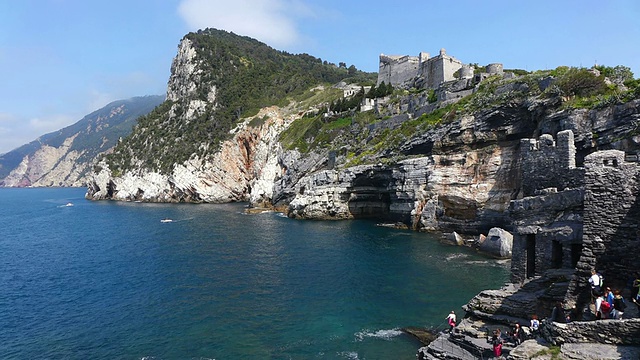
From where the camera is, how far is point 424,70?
88.8 m

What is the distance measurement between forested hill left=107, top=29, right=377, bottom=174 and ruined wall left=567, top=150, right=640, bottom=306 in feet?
361

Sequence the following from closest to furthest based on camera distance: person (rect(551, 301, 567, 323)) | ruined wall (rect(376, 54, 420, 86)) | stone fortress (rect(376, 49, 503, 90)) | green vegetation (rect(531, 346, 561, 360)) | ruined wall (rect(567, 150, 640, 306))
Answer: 1. green vegetation (rect(531, 346, 561, 360))
2. ruined wall (rect(567, 150, 640, 306))
3. person (rect(551, 301, 567, 323))
4. stone fortress (rect(376, 49, 503, 90))
5. ruined wall (rect(376, 54, 420, 86))

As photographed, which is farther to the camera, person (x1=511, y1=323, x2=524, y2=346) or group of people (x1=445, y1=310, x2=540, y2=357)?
person (x1=511, y1=323, x2=524, y2=346)

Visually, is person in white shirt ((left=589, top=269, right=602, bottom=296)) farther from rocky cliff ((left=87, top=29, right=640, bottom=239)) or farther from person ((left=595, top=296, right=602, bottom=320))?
rocky cliff ((left=87, top=29, right=640, bottom=239))

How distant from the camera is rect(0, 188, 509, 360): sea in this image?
23500mm

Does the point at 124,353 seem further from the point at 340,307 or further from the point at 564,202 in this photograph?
the point at 564,202

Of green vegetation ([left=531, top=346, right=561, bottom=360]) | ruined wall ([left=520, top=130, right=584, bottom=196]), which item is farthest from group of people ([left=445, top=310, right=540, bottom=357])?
ruined wall ([left=520, top=130, right=584, bottom=196])

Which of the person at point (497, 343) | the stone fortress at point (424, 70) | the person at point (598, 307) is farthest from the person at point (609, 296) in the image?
the stone fortress at point (424, 70)

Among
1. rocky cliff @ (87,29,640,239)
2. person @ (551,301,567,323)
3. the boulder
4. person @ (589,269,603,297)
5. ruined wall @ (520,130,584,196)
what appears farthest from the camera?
rocky cliff @ (87,29,640,239)

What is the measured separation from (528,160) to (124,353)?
2583 centimetres

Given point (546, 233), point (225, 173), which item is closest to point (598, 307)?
point (546, 233)

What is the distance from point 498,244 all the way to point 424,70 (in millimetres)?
56999

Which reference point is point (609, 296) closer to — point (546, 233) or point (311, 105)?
point (546, 233)

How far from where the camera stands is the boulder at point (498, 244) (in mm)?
41184
